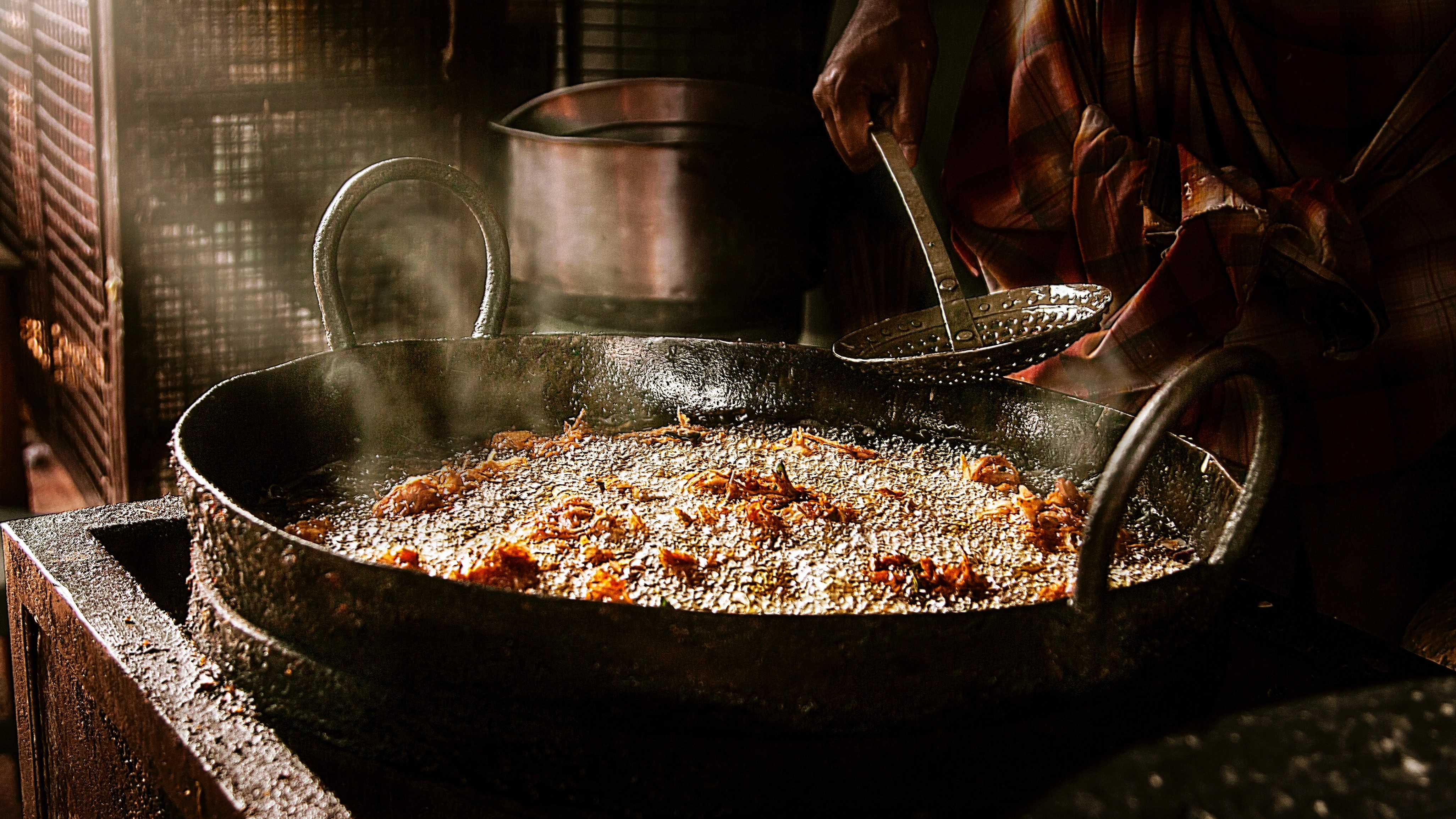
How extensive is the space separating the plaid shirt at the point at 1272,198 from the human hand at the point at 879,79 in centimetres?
31

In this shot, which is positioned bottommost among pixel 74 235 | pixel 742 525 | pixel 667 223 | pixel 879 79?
pixel 742 525

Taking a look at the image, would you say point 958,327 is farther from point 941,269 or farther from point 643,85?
point 643,85

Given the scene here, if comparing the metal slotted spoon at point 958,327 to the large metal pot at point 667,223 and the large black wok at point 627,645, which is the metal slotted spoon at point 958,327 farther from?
the large metal pot at point 667,223

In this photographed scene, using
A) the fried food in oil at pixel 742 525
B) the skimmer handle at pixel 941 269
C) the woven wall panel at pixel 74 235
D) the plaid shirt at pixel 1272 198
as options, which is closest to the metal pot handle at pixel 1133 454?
the fried food in oil at pixel 742 525

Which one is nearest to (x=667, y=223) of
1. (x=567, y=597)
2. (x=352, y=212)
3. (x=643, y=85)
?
(x=643, y=85)

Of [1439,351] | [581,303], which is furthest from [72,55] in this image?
[1439,351]

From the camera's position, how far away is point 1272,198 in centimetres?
182

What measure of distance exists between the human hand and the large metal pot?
0.68m

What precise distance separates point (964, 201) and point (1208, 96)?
0.55m

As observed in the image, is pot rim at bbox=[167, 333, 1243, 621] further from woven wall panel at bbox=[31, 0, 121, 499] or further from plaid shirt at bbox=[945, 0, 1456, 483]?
woven wall panel at bbox=[31, 0, 121, 499]

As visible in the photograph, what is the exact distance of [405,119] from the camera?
126 inches

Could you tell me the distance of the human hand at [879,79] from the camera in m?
1.88

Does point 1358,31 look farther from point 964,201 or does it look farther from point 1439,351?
point 964,201

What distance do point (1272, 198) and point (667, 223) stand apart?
1362mm
